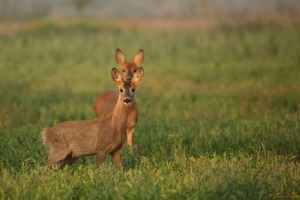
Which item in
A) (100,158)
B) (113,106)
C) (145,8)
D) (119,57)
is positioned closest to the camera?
(100,158)

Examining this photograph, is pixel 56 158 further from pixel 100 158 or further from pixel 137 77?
pixel 137 77

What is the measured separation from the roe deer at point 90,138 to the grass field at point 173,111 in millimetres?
210

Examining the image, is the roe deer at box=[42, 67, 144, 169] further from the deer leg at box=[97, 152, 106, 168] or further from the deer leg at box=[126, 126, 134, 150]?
the deer leg at box=[126, 126, 134, 150]

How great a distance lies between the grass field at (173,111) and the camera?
6871 millimetres

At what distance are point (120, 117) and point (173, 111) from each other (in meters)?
5.89

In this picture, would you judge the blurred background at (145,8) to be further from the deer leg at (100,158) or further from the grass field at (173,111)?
the deer leg at (100,158)

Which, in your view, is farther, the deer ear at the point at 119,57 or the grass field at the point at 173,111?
the deer ear at the point at 119,57

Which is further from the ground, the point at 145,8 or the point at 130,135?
the point at 145,8

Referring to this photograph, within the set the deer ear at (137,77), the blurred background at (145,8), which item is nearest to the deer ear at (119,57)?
the deer ear at (137,77)

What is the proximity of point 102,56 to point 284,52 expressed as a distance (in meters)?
6.68

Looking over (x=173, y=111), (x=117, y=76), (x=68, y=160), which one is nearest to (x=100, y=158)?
(x=68, y=160)

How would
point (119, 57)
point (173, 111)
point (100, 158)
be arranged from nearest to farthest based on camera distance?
point (100, 158) < point (119, 57) < point (173, 111)

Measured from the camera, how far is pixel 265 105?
14.2 metres

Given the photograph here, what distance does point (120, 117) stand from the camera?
7918 mm
